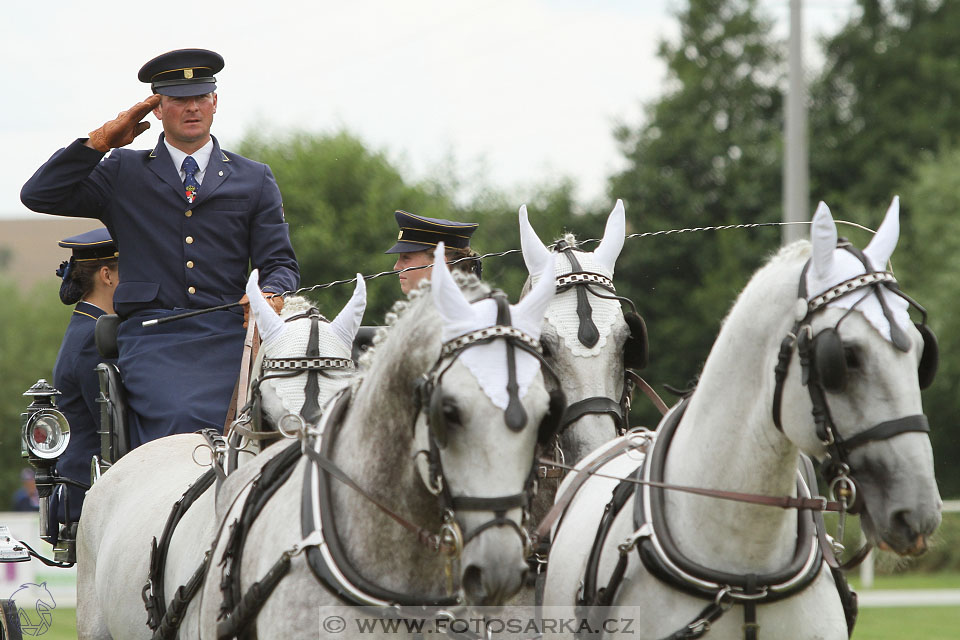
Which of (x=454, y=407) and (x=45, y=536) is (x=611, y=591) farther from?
(x=45, y=536)

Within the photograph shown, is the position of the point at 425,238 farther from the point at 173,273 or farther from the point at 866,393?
the point at 866,393

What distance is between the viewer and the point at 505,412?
3.25 metres

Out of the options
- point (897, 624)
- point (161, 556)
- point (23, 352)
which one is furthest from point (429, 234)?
point (23, 352)

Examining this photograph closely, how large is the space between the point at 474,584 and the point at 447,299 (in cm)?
77

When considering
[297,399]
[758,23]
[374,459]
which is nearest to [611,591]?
[374,459]

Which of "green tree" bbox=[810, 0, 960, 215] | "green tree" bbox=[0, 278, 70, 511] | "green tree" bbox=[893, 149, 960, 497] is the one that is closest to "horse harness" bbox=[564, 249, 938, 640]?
"green tree" bbox=[893, 149, 960, 497]

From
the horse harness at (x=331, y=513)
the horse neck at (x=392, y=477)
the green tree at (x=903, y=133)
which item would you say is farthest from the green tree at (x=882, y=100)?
the horse neck at (x=392, y=477)

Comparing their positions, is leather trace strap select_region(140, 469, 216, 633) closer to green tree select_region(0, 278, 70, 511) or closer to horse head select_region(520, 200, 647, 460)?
horse head select_region(520, 200, 647, 460)

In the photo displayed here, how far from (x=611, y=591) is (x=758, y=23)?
3376 cm

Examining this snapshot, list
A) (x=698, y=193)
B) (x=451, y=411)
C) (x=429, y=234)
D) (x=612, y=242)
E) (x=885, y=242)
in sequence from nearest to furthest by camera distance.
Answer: (x=451, y=411)
(x=885, y=242)
(x=612, y=242)
(x=429, y=234)
(x=698, y=193)

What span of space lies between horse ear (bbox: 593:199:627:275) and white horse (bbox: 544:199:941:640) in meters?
1.08

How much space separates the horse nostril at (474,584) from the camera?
3.20 metres

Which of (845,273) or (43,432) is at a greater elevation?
(845,273)

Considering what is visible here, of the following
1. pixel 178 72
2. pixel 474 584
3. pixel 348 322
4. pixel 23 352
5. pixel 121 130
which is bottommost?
pixel 23 352
